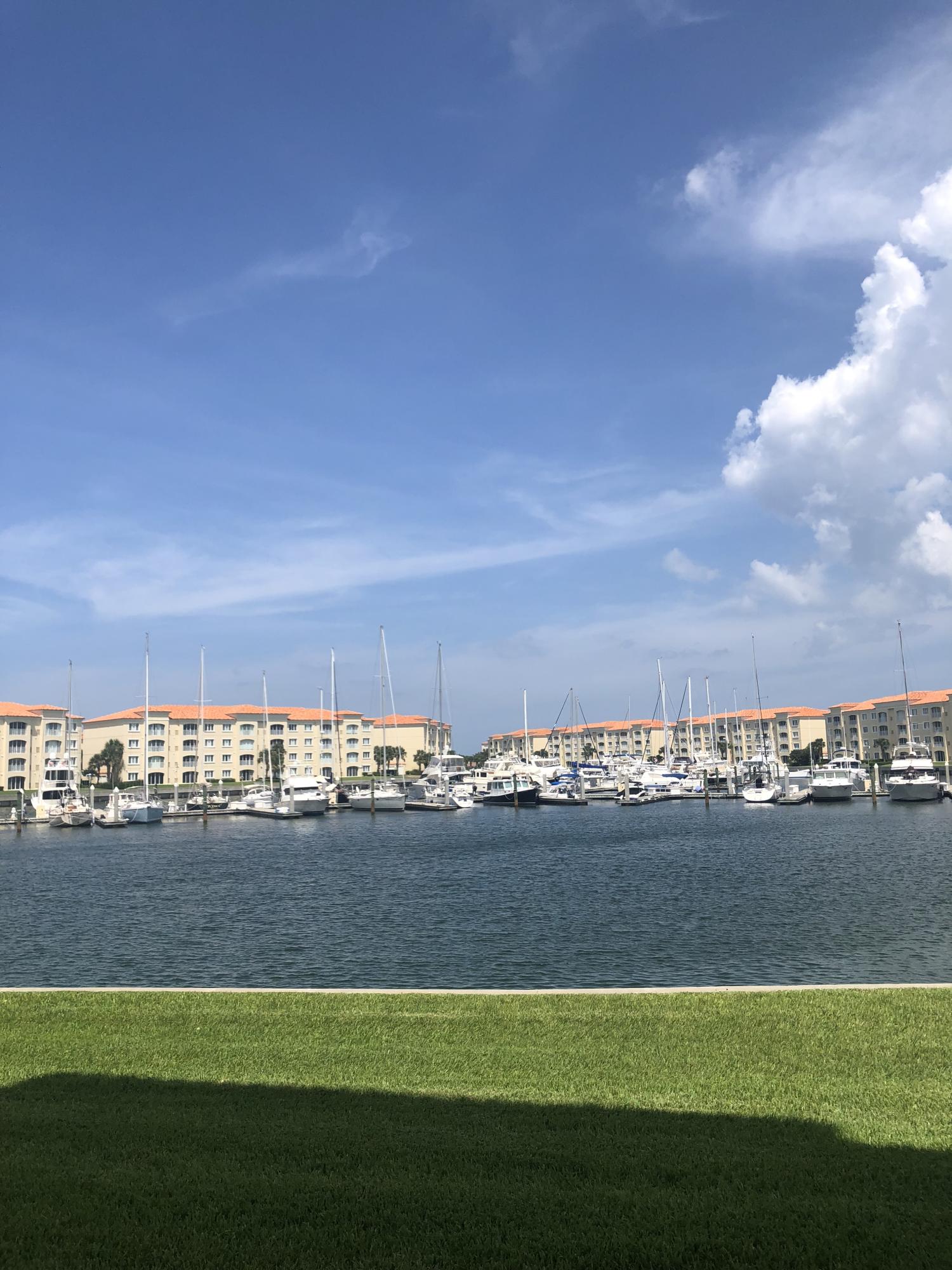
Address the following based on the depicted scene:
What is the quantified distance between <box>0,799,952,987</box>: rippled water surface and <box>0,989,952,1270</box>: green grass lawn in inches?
307

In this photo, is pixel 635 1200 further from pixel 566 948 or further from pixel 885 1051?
pixel 566 948

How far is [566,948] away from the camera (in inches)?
983

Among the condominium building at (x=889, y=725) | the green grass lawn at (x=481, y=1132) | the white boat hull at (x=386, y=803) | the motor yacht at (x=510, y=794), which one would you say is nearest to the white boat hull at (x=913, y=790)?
the motor yacht at (x=510, y=794)

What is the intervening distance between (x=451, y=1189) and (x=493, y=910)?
2591 centimetres

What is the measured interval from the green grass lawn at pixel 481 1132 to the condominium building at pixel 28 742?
13092 centimetres

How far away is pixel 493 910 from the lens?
108 ft

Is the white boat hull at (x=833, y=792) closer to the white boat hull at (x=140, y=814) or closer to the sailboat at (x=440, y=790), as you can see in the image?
the sailboat at (x=440, y=790)

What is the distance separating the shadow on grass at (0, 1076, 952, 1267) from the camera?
21.5ft

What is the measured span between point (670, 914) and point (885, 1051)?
64.3 feet

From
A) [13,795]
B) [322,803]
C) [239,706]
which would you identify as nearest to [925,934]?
[322,803]

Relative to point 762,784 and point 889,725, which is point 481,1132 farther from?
point 889,725

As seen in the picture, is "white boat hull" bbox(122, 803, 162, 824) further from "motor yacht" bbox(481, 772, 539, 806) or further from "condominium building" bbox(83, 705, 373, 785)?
"condominium building" bbox(83, 705, 373, 785)

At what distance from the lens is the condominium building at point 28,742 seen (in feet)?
442

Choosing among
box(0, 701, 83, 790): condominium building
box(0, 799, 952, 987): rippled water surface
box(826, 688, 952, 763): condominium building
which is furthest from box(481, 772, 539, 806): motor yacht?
box(826, 688, 952, 763): condominium building
